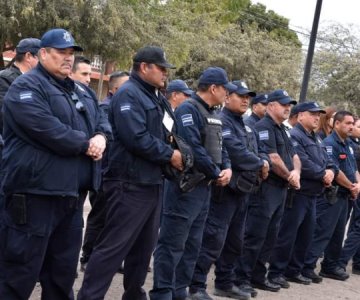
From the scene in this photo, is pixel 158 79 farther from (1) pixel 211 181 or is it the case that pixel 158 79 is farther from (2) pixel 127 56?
(2) pixel 127 56

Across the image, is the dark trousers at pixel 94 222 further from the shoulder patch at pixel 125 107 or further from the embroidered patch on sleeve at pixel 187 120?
the shoulder patch at pixel 125 107

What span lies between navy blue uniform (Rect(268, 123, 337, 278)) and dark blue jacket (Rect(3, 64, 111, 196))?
3.40 meters

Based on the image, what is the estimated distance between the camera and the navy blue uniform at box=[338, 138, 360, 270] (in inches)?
312

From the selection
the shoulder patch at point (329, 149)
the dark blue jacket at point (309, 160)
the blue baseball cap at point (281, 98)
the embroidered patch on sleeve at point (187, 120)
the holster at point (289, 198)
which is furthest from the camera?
the shoulder patch at point (329, 149)

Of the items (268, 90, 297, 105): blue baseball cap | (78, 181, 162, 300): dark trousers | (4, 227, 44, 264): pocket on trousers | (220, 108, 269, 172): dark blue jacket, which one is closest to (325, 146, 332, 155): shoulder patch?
(268, 90, 297, 105): blue baseball cap

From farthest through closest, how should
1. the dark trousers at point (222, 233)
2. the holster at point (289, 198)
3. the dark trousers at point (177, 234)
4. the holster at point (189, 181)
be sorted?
the holster at point (289, 198)
the dark trousers at point (222, 233)
the dark trousers at point (177, 234)
the holster at point (189, 181)

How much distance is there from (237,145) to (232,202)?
22.0 inches

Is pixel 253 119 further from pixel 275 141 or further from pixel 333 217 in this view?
pixel 333 217

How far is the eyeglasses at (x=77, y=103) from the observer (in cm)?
420

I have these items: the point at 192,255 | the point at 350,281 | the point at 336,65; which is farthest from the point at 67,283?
the point at 336,65

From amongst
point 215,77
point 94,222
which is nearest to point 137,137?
point 215,77

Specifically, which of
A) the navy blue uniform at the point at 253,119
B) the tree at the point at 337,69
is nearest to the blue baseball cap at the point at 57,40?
the navy blue uniform at the point at 253,119

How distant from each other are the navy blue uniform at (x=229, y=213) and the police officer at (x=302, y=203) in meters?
0.92

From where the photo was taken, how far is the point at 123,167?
181 inches
